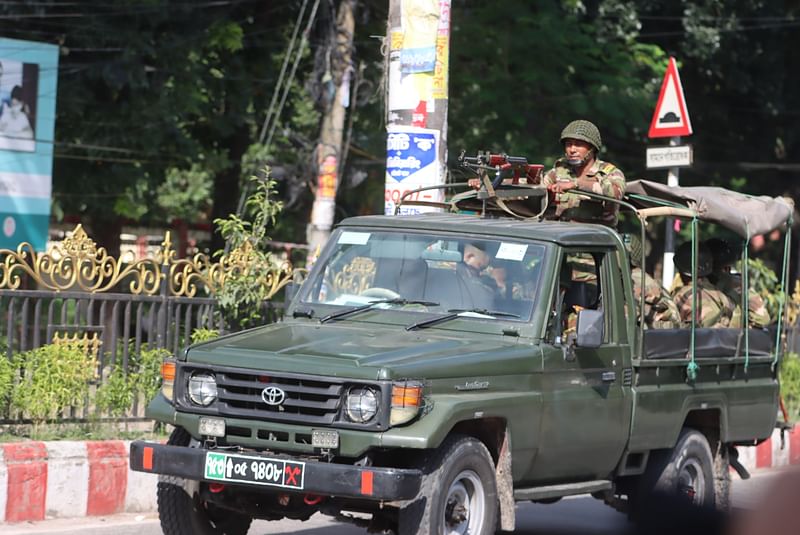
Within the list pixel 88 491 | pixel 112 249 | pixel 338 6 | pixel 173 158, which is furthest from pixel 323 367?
pixel 112 249

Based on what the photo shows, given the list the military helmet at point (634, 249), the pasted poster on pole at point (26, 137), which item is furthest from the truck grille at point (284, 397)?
the pasted poster on pole at point (26, 137)

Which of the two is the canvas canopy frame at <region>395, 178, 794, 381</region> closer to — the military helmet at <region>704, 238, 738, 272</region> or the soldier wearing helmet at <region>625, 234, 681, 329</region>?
the soldier wearing helmet at <region>625, 234, 681, 329</region>

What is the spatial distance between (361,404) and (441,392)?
0.42 metres

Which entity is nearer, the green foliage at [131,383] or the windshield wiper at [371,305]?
the windshield wiper at [371,305]

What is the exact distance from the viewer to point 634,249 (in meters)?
9.02

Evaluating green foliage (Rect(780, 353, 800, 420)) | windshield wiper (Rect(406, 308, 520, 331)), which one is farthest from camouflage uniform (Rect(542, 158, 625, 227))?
green foliage (Rect(780, 353, 800, 420))

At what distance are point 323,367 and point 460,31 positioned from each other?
15927 millimetres

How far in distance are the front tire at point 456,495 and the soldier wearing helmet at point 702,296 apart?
3.20m

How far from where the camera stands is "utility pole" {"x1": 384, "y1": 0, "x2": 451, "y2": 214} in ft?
33.9

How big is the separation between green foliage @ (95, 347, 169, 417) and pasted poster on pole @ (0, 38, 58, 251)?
29.5ft

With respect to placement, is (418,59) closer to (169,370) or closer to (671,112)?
(671,112)

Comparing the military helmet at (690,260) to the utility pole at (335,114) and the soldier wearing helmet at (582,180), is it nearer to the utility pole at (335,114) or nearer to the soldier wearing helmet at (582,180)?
the soldier wearing helmet at (582,180)

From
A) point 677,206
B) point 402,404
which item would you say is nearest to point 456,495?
point 402,404

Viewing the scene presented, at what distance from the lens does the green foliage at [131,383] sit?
979 cm
